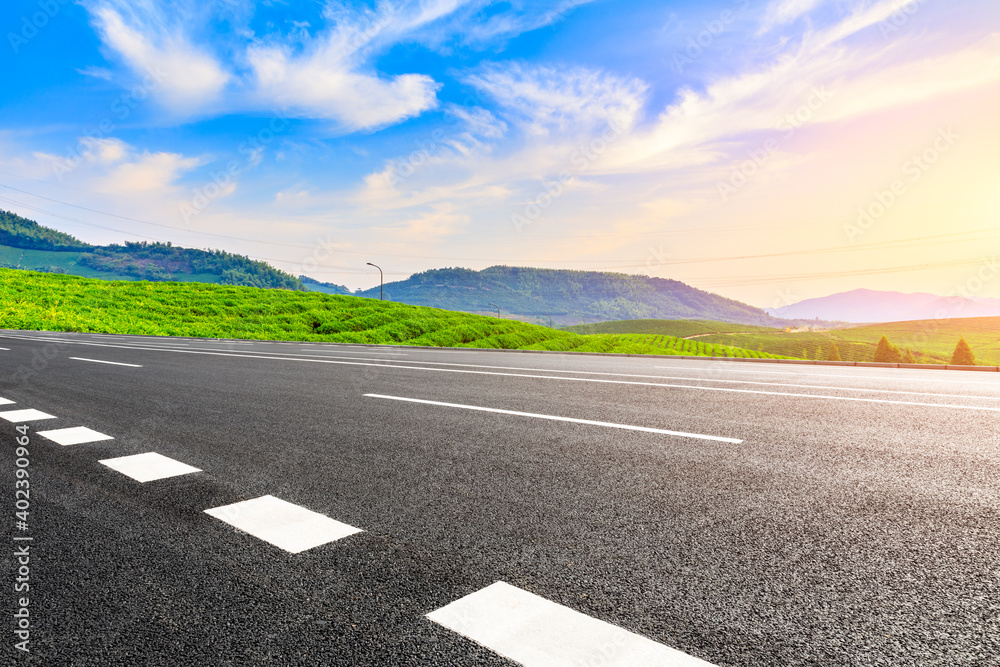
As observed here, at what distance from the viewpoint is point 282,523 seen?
2729mm

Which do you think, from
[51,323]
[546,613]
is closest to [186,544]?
[546,613]

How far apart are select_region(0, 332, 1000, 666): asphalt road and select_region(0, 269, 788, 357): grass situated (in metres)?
29.7

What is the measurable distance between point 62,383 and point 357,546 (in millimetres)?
8022

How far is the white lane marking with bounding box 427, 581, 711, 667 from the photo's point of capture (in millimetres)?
1606

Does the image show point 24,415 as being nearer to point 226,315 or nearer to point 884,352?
point 226,315

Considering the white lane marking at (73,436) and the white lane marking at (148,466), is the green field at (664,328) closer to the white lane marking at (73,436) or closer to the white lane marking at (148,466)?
the white lane marking at (73,436)

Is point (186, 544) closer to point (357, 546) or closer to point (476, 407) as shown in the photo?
point (357, 546)

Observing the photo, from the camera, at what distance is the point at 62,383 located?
26.0ft

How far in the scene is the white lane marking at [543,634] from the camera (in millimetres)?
1606

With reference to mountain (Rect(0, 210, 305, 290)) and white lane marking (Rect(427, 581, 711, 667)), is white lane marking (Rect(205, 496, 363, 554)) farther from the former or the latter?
mountain (Rect(0, 210, 305, 290))

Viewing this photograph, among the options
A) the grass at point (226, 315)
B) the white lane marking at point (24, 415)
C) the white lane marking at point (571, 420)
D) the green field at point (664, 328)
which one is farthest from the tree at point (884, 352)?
the white lane marking at point (24, 415)

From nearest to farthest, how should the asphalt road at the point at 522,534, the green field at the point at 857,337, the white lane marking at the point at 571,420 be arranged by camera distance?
the asphalt road at the point at 522,534 < the white lane marking at the point at 571,420 < the green field at the point at 857,337

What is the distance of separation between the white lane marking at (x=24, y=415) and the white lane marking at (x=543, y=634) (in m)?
5.74

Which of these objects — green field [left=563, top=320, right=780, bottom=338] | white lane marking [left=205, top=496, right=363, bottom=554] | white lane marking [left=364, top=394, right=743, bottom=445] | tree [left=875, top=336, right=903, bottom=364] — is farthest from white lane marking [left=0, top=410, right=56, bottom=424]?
green field [left=563, top=320, right=780, bottom=338]
